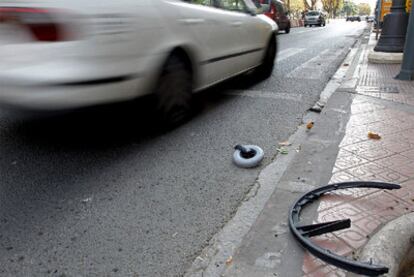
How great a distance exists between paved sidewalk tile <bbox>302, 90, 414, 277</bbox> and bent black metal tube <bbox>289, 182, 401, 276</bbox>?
4 cm

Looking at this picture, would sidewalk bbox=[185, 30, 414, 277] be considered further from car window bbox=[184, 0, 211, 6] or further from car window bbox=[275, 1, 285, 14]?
car window bbox=[275, 1, 285, 14]

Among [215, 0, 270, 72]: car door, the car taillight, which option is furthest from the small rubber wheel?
[215, 0, 270, 72]: car door

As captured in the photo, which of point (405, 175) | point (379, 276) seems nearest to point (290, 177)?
point (405, 175)

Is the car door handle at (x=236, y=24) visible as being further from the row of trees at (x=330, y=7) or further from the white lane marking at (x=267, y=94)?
the row of trees at (x=330, y=7)

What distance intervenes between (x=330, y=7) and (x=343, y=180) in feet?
293

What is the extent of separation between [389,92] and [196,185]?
4198mm

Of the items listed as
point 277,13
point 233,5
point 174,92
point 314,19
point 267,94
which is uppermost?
point 233,5

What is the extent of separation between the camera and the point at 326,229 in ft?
6.98

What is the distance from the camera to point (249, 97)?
5.27 meters

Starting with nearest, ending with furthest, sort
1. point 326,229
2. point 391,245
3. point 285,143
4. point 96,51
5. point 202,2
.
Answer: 1. point 391,245
2. point 326,229
3. point 96,51
4. point 285,143
5. point 202,2

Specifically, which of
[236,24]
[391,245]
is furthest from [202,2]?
[391,245]

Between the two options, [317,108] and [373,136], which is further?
[317,108]

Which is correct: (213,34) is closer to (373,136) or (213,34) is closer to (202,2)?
(202,2)

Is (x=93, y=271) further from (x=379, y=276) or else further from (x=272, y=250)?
(x=379, y=276)
